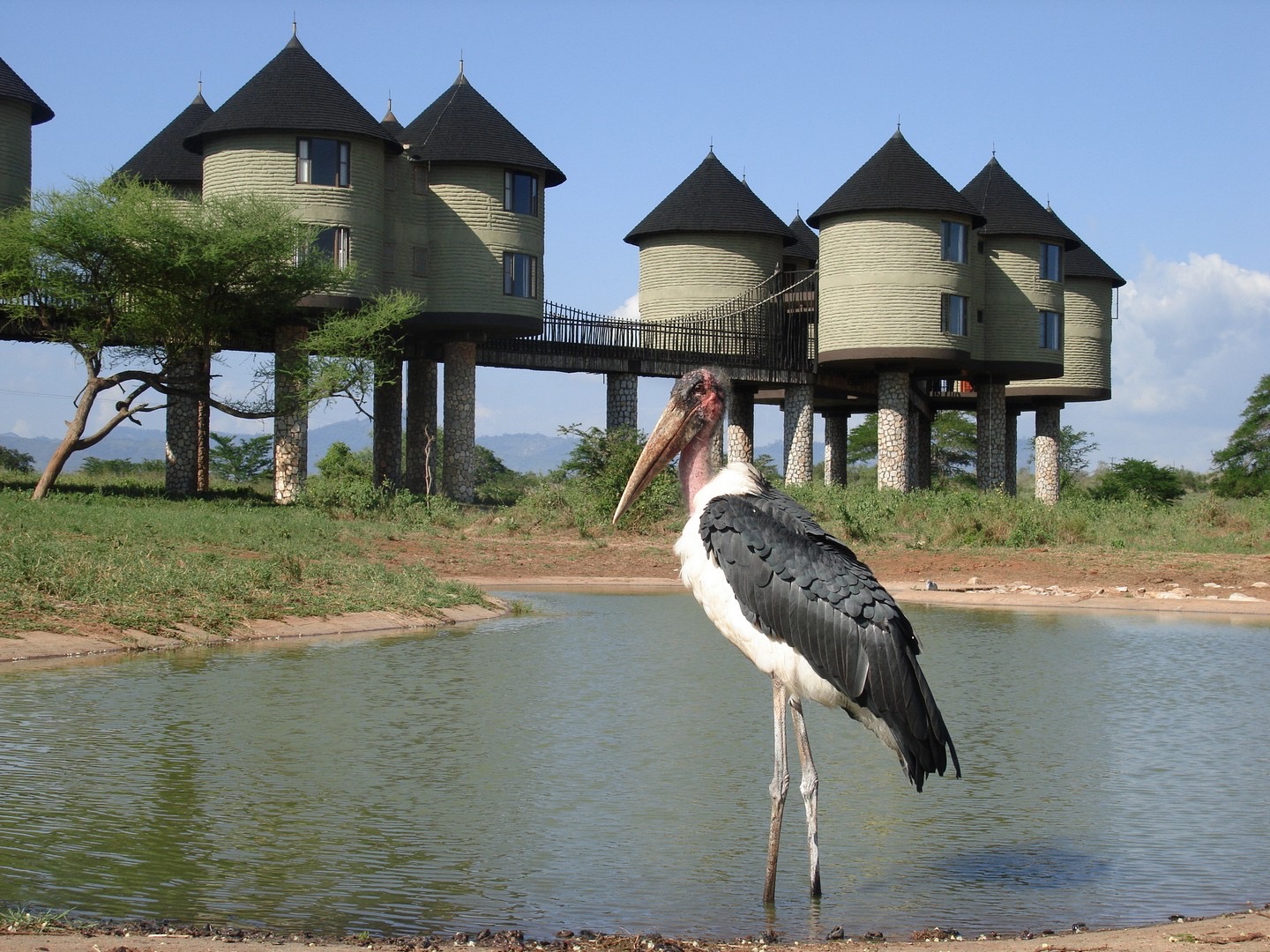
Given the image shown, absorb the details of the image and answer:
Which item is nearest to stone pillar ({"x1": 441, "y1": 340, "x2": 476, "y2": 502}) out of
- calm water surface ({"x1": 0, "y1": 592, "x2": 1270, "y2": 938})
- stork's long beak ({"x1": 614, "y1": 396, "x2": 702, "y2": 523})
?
calm water surface ({"x1": 0, "y1": 592, "x2": 1270, "y2": 938})

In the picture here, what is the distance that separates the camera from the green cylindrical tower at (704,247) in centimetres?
4994

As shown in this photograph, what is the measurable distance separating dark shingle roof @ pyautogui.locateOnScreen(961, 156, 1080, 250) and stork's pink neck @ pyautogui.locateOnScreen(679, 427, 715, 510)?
44841 mm

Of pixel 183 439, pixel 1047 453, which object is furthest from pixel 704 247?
pixel 183 439

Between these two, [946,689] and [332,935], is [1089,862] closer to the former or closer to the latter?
[332,935]

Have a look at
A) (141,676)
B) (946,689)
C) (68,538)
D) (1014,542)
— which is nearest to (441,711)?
(141,676)

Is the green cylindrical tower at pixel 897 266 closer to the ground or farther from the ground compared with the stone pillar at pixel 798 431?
farther from the ground

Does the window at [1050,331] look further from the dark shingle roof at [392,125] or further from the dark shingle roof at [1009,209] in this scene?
the dark shingle roof at [392,125]

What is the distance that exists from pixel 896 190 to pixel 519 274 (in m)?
12.0

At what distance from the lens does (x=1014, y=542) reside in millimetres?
28812

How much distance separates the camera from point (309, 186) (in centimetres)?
3803

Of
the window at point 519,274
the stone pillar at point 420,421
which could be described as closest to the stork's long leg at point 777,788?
the window at point 519,274

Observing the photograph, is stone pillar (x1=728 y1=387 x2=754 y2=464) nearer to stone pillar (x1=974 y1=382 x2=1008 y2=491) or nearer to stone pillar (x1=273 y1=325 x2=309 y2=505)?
stone pillar (x1=974 y1=382 x2=1008 y2=491)

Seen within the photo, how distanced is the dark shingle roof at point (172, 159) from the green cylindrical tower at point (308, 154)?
12.8ft

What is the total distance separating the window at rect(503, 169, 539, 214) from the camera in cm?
4141
